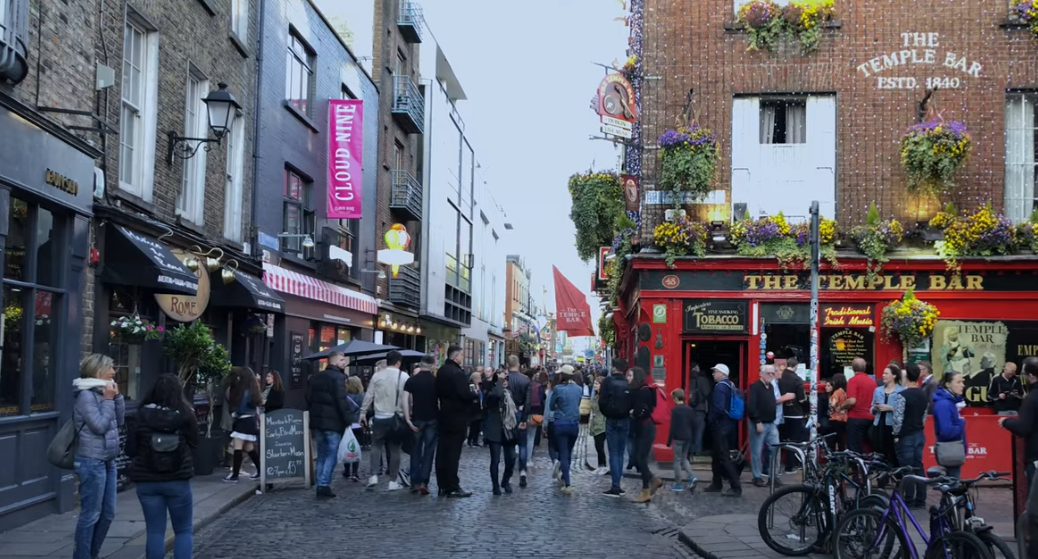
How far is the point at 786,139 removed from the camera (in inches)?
729

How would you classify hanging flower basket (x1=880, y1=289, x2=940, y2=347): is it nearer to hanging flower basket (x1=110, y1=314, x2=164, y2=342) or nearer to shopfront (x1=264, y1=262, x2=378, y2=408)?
shopfront (x1=264, y1=262, x2=378, y2=408)

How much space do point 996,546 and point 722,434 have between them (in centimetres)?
760

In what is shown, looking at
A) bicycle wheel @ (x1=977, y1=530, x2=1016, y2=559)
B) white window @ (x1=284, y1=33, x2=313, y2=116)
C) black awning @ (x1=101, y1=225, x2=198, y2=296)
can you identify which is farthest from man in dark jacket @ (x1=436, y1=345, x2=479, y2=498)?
white window @ (x1=284, y1=33, x2=313, y2=116)

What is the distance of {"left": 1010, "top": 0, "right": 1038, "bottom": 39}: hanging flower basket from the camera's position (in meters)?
17.8

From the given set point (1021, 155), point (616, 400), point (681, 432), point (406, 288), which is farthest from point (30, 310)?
point (406, 288)

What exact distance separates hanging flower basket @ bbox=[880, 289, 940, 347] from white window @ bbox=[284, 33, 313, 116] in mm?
13058

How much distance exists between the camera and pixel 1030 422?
847cm

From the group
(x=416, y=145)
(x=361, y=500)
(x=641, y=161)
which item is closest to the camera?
(x=361, y=500)

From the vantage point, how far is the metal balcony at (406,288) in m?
32.5

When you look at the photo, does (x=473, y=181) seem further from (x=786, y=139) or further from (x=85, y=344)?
(x=85, y=344)

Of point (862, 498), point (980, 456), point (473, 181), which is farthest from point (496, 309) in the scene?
point (862, 498)

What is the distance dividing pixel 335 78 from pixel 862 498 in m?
20.3

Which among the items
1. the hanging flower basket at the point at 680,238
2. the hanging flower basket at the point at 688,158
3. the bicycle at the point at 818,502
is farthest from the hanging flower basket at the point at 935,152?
the bicycle at the point at 818,502

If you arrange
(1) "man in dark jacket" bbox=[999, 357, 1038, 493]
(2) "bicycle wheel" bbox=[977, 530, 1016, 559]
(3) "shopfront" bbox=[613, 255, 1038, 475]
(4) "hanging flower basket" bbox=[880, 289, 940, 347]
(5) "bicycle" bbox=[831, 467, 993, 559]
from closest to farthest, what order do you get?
(2) "bicycle wheel" bbox=[977, 530, 1016, 559]
(5) "bicycle" bbox=[831, 467, 993, 559]
(1) "man in dark jacket" bbox=[999, 357, 1038, 493]
(4) "hanging flower basket" bbox=[880, 289, 940, 347]
(3) "shopfront" bbox=[613, 255, 1038, 475]
